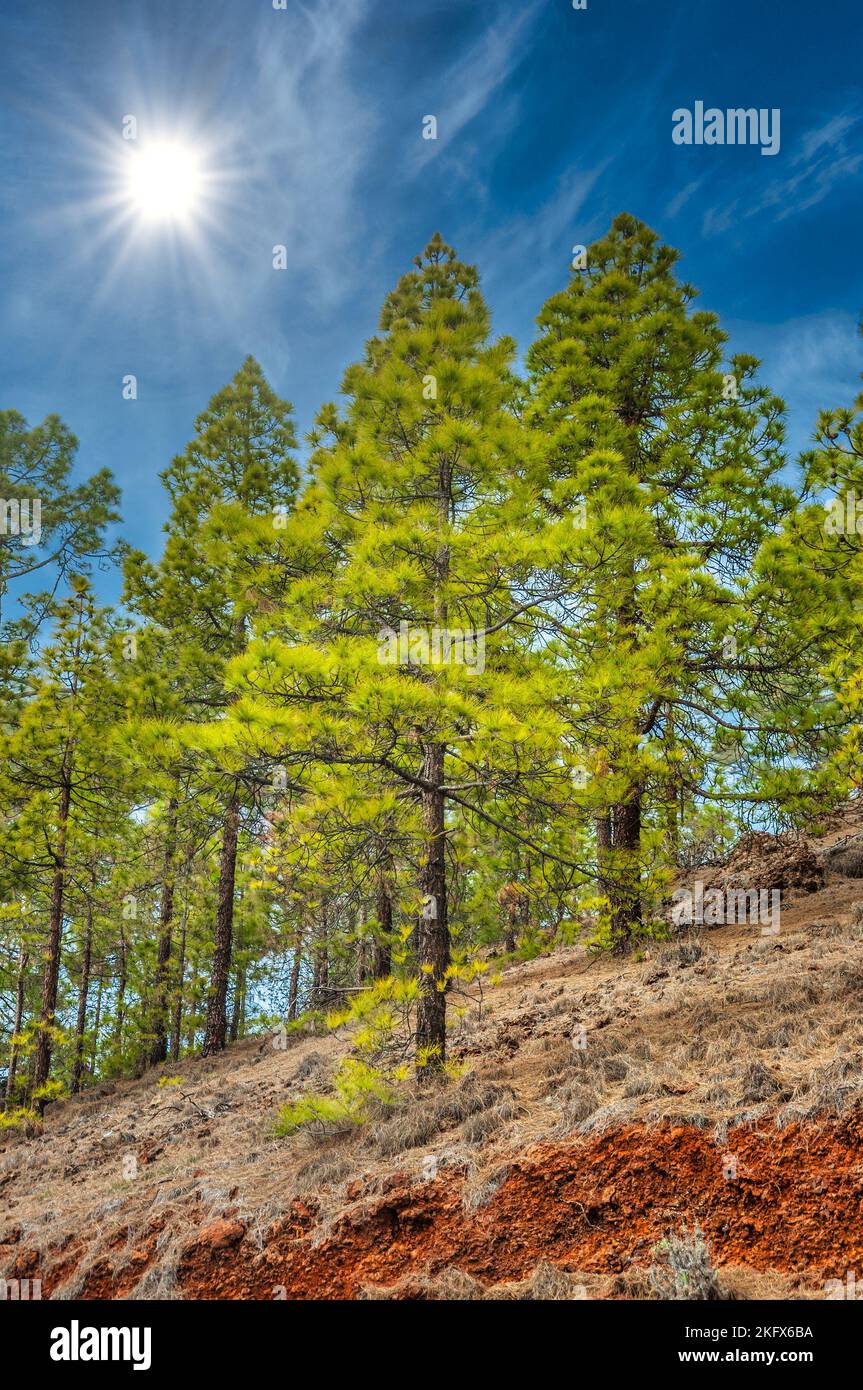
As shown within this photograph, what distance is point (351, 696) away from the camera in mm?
4656

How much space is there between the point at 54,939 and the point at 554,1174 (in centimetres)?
972

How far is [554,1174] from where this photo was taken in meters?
3.86

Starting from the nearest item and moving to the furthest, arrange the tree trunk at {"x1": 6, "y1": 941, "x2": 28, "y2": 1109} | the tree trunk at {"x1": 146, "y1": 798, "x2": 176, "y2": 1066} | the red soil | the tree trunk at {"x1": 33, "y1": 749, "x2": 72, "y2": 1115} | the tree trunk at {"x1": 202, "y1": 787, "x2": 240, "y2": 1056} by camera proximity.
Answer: the red soil < the tree trunk at {"x1": 33, "y1": 749, "x2": 72, "y2": 1115} < the tree trunk at {"x1": 202, "y1": 787, "x2": 240, "y2": 1056} < the tree trunk at {"x1": 6, "y1": 941, "x2": 28, "y2": 1109} < the tree trunk at {"x1": 146, "y1": 798, "x2": 176, "y2": 1066}

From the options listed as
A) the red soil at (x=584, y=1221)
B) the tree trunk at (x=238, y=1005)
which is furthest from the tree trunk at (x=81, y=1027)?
the red soil at (x=584, y=1221)

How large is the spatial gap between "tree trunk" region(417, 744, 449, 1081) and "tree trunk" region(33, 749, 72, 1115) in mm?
7034

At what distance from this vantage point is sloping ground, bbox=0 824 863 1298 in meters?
3.29

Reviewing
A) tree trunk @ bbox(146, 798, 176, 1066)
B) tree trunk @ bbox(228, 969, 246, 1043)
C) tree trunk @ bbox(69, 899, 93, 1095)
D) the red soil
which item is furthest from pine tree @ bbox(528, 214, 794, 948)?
tree trunk @ bbox(228, 969, 246, 1043)

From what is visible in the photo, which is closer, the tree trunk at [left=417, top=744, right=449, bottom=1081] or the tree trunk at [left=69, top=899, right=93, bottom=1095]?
the tree trunk at [left=417, top=744, right=449, bottom=1081]

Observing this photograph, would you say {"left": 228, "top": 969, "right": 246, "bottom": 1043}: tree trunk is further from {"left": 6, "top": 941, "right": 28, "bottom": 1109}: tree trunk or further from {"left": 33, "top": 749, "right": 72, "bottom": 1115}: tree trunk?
{"left": 33, "top": 749, "right": 72, "bottom": 1115}: tree trunk

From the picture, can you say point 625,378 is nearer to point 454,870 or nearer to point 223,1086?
point 454,870

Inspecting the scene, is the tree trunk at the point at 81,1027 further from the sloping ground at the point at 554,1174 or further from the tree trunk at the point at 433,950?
the tree trunk at the point at 433,950

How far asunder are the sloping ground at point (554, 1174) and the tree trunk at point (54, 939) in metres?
3.42
